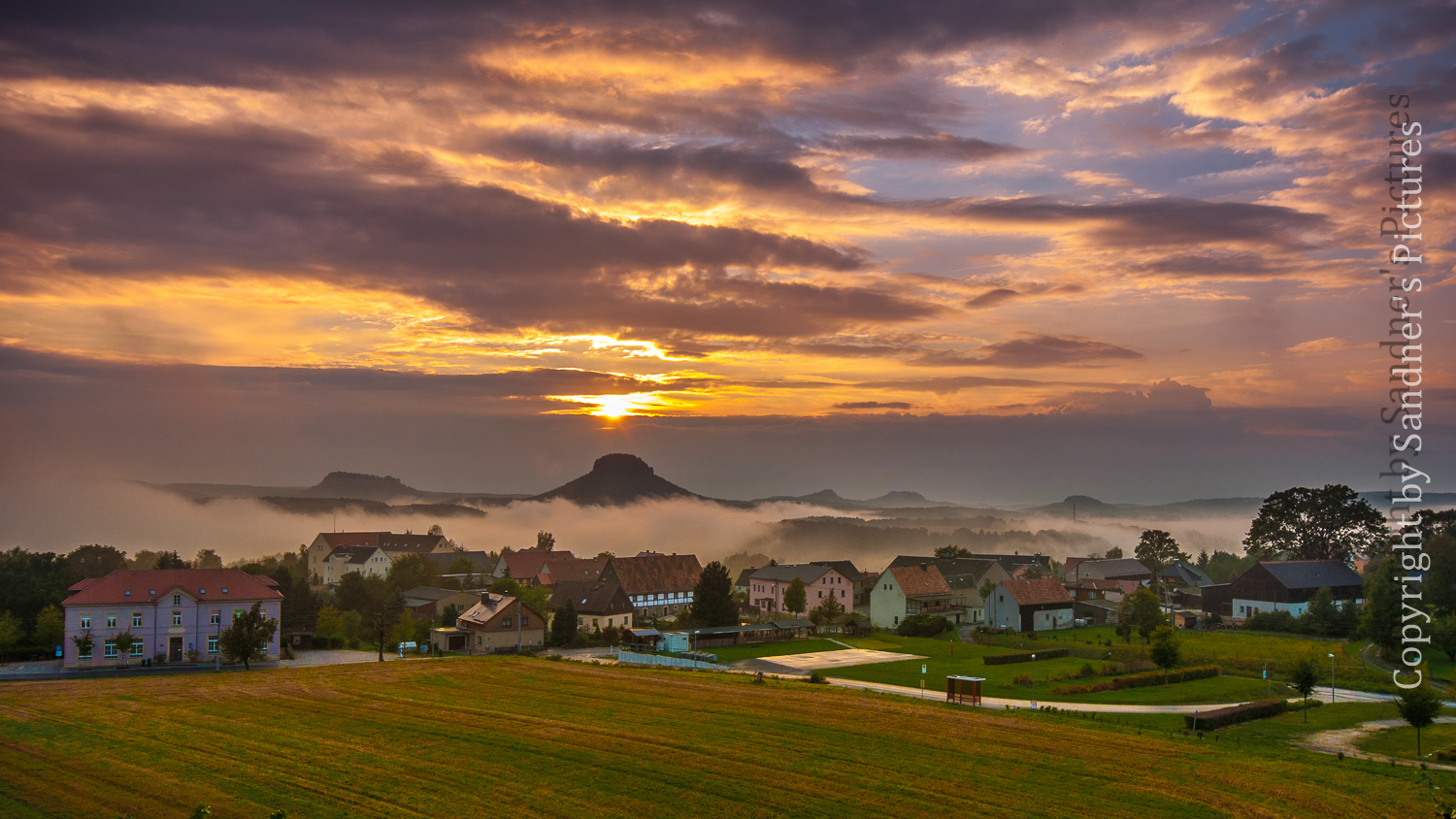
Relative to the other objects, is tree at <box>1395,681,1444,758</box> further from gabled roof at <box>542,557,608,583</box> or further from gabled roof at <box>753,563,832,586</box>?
gabled roof at <box>542,557,608,583</box>

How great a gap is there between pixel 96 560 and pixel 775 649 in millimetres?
76793

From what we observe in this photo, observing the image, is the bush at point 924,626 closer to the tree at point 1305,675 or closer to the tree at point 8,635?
the tree at point 1305,675

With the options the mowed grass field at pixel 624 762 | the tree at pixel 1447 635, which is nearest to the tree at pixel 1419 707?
the mowed grass field at pixel 624 762

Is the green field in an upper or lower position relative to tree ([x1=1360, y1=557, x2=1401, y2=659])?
lower

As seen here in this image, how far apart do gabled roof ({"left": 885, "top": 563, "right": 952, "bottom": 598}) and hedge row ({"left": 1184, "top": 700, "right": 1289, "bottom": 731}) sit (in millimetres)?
Answer: 52052

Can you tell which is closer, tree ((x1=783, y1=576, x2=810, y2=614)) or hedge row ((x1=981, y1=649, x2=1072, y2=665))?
hedge row ((x1=981, y1=649, x2=1072, y2=665))

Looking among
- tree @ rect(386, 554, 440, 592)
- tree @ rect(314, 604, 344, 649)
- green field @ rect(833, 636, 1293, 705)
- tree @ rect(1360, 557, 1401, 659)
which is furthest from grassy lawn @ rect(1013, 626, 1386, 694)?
tree @ rect(386, 554, 440, 592)

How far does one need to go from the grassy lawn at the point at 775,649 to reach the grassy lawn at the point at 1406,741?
40.2 meters

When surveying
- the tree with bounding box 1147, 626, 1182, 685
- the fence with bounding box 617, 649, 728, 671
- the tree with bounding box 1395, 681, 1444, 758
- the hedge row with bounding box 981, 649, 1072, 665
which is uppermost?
the tree with bounding box 1395, 681, 1444, 758

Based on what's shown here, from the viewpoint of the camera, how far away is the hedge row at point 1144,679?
5009 centimetres

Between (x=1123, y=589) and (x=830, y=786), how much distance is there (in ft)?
346

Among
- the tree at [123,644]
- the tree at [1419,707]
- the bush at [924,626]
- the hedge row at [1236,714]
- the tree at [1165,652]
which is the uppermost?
the tree at [1419,707]

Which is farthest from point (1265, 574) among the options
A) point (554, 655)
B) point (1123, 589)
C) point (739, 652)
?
point (554, 655)

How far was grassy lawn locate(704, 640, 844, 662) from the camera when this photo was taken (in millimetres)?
70625
